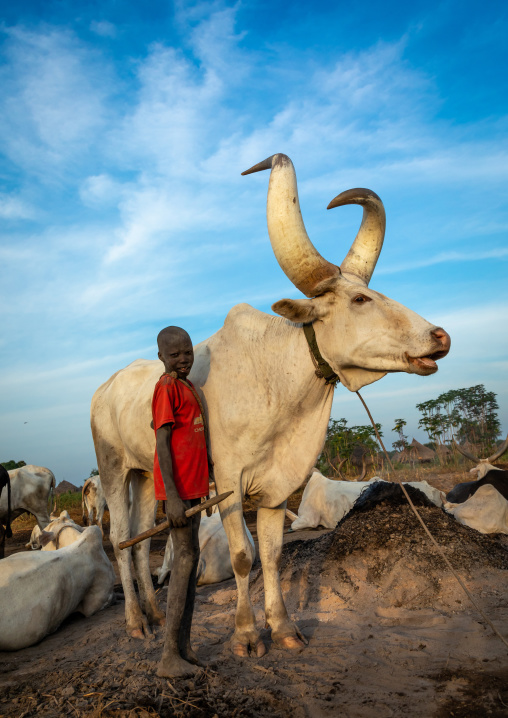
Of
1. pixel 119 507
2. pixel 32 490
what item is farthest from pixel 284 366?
pixel 32 490

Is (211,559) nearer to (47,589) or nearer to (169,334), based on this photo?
(47,589)

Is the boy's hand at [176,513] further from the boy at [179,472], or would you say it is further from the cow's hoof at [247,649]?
the cow's hoof at [247,649]

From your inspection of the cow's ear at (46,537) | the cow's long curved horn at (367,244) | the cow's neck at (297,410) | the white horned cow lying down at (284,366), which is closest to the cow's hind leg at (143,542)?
the white horned cow lying down at (284,366)

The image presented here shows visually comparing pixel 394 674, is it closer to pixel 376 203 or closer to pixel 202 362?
pixel 202 362

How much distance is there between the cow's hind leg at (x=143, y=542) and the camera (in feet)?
15.8

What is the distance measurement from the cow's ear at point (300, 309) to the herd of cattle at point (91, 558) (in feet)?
7.37

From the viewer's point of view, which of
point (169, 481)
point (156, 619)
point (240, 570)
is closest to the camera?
point (169, 481)

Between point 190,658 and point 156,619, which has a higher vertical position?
point 190,658

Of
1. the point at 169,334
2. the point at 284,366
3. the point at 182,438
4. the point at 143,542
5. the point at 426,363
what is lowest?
the point at 143,542

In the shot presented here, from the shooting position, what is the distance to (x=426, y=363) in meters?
3.22

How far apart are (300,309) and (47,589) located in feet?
10.3

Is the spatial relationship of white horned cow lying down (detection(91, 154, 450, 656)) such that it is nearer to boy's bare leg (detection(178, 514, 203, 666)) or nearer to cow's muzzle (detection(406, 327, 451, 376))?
cow's muzzle (detection(406, 327, 451, 376))

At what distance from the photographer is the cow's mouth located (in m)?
3.21

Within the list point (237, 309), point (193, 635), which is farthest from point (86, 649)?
point (237, 309)
